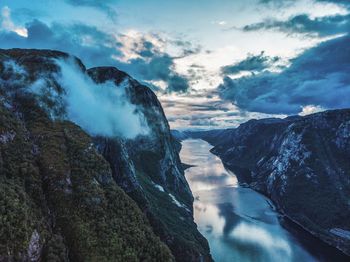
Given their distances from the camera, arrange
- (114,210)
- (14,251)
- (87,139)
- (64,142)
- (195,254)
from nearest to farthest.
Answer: (14,251) → (114,210) → (64,142) → (87,139) → (195,254)

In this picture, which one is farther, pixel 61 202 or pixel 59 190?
pixel 59 190

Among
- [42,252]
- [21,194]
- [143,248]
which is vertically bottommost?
[143,248]

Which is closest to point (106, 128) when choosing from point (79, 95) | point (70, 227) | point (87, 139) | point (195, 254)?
point (79, 95)

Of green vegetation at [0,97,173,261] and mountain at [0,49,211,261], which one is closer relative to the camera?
green vegetation at [0,97,173,261]

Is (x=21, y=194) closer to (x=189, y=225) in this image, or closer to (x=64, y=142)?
(x=64, y=142)

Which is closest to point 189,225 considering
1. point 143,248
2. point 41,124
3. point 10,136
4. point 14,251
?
point 143,248

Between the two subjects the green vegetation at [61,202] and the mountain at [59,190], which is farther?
the mountain at [59,190]

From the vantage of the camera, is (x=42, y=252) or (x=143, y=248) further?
(x=143, y=248)

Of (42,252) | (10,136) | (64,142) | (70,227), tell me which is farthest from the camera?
(64,142)

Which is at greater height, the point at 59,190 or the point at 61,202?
the point at 59,190

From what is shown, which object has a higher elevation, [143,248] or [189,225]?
[143,248]
